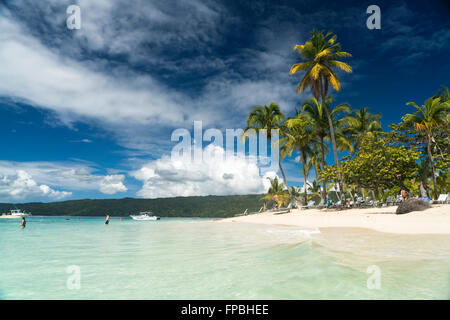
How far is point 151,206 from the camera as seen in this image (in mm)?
110062

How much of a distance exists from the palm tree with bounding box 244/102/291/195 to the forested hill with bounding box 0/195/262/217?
67537 millimetres

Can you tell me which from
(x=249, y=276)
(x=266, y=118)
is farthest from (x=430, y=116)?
(x=249, y=276)

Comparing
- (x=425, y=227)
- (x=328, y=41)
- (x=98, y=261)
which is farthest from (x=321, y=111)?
(x=98, y=261)

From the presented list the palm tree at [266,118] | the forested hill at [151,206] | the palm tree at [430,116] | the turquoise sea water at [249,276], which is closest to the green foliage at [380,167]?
→ the palm tree at [430,116]

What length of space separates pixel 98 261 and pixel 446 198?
21.0 metres

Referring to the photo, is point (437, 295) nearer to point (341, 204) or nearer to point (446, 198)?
point (446, 198)

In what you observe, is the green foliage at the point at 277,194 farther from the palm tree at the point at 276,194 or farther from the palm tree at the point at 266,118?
the palm tree at the point at 266,118

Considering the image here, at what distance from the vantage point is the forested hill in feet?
338

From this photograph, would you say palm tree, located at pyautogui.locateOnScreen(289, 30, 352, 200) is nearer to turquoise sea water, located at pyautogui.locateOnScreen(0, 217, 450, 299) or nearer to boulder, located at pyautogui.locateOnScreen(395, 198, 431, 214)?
boulder, located at pyautogui.locateOnScreen(395, 198, 431, 214)

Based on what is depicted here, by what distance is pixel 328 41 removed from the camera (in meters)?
26.2

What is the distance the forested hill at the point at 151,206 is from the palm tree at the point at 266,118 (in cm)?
6754

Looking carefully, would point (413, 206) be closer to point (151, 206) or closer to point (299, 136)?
point (299, 136)

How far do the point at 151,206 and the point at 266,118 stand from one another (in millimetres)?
88898

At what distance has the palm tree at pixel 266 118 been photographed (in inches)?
1278
